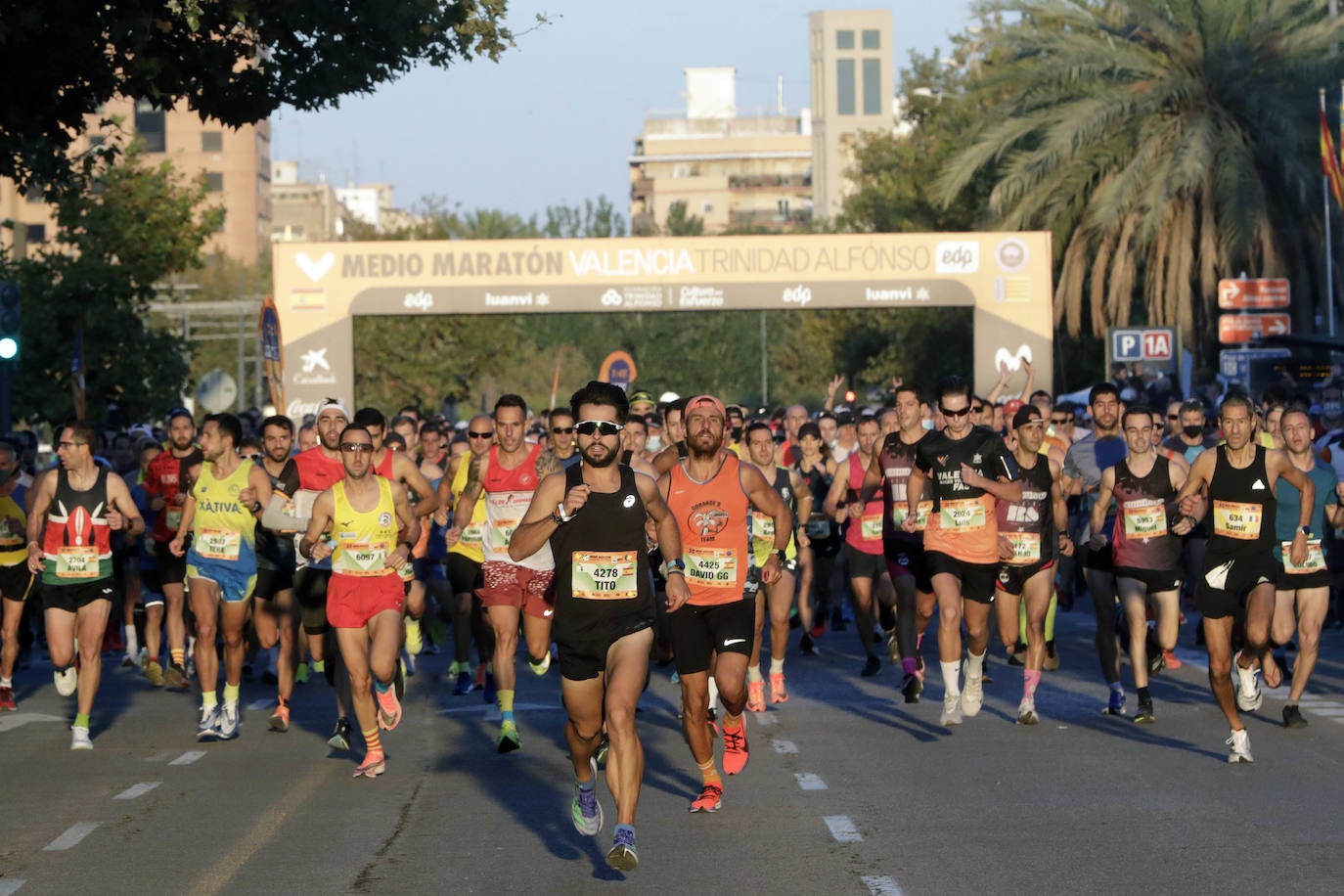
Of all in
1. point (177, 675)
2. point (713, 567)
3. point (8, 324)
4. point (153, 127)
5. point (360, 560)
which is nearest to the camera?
point (713, 567)

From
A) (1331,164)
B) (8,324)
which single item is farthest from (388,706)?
(1331,164)

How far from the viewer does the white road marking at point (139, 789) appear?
34.3 feet

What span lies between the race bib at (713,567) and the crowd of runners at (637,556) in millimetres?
15

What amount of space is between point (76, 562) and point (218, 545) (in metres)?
0.90

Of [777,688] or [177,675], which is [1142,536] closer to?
[777,688]

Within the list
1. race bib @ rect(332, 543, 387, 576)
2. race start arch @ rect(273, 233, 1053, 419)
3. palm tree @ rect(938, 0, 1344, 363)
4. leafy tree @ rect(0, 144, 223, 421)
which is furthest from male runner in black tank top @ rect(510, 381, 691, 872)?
race start arch @ rect(273, 233, 1053, 419)

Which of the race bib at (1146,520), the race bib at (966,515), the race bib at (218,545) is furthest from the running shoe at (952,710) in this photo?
the race bib at (218,545)

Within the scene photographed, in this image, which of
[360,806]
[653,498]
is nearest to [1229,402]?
[653,498]

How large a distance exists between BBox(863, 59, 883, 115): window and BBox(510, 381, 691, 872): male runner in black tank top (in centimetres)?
13946

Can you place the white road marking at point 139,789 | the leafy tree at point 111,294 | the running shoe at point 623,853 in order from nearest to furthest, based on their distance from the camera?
the running shoe at point 623,853 → the white road marking at point 139,789 → the leafy tree at point 111,294

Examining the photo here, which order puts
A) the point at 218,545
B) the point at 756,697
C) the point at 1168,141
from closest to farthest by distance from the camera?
the point at 218,545, the point at 756,697, the point at 1168,141

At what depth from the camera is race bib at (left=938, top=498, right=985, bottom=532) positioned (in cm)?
1222

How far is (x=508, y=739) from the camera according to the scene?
1177 centimetres

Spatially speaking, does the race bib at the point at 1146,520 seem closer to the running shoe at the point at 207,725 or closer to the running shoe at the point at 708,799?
the running shoe at the point at 708,799
